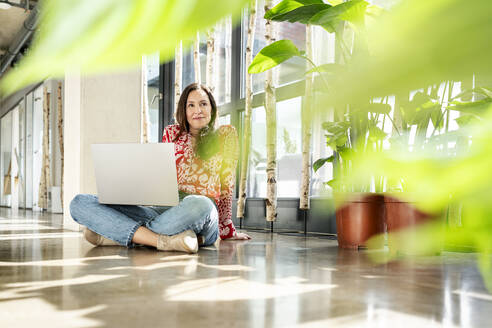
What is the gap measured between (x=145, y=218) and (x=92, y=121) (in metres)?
1.34

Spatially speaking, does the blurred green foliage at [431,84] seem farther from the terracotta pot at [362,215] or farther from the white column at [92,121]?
the white column at [92,121]

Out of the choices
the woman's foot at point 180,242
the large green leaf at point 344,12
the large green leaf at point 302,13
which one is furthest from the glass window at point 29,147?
the large green leaf at point 344,12

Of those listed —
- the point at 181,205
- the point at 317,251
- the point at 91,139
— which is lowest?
the point at 317,251

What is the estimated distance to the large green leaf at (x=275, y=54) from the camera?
4.76 ft

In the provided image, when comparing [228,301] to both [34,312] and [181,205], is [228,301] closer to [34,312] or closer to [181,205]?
[34,312]

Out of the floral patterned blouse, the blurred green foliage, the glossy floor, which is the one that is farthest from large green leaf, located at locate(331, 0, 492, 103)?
the floral patterned blouse

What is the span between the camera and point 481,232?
4.7 inches

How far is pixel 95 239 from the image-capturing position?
2.37m

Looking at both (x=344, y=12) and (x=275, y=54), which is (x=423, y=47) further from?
(x=275, y=54)

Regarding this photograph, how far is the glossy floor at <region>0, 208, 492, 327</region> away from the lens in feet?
3.23

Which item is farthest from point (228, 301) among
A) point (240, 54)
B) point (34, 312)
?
point (240, 54)

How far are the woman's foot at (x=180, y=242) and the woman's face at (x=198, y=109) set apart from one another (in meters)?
0.67

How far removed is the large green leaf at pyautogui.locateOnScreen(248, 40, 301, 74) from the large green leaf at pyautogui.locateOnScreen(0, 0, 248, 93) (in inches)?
44.0

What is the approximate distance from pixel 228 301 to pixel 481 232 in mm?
1082
